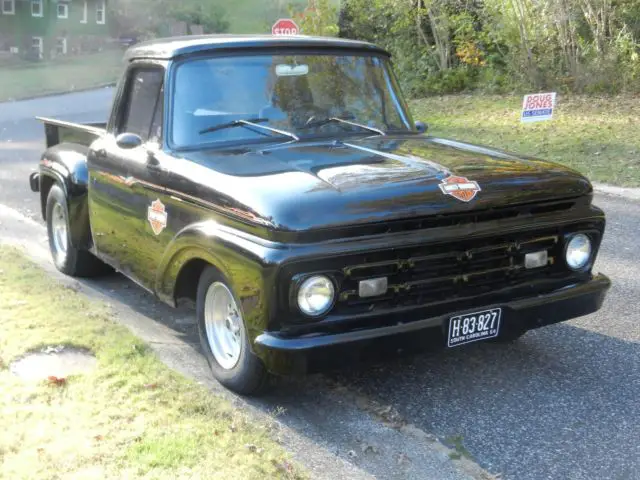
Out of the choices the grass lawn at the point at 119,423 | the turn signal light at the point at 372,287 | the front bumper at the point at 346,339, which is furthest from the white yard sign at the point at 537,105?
the turn signal light at the point at 372,287

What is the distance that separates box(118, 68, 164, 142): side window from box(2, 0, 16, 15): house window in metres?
45.0

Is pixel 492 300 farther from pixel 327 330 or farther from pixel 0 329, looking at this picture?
pixel 0 329

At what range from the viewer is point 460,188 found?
393 cm

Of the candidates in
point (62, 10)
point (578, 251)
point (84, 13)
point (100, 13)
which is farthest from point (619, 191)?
point (100, 13)

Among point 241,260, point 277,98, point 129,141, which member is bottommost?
point 241,260

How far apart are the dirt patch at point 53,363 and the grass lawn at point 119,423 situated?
5 centimetres

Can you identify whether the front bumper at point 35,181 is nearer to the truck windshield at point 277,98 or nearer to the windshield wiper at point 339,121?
the truck windshield at point 277,98

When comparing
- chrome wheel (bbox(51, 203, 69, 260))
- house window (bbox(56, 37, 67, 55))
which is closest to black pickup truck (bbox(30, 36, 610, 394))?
chrome wheel (bbox(51, 203, 69, 260))

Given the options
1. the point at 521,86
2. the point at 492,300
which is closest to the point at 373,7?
the point at 521,86

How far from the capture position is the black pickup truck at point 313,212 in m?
3.72

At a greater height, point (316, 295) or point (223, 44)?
point (223, 44)

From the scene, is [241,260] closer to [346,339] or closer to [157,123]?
[346,339]

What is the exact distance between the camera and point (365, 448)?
372 centimetres

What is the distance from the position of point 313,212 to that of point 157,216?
1.38 meters
